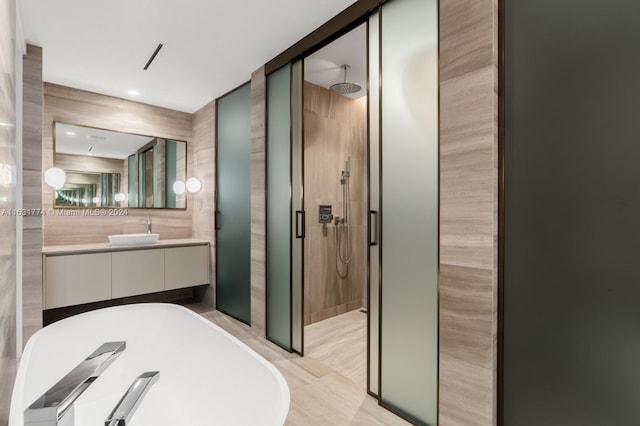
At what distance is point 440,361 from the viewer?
5.17 feet

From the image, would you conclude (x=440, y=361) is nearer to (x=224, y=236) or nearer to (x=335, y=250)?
(x=335, y=250)

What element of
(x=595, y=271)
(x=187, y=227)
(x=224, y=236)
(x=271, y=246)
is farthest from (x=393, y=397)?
(x=187, y=227)

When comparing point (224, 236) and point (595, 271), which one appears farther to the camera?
point (224, 236)

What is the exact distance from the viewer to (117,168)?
11.9ft

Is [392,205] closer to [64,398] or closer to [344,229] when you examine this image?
[64,398]

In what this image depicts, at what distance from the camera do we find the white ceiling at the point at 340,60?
2.50m

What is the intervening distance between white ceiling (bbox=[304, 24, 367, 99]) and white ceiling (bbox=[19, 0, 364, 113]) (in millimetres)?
289

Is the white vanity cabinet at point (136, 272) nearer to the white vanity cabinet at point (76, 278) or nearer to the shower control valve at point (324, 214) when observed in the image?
the white vanity cabinet at point (76, 278)

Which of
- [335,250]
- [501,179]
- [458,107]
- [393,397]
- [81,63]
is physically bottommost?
[393,397]

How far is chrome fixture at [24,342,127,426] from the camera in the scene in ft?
2.35

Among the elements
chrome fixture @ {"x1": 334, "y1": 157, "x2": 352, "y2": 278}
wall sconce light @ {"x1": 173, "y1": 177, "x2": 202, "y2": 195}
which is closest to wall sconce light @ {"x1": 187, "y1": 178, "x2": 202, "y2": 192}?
wall sconce light @ {"x1": 173, "y1": 177, "x2": 202, "y2": 195}

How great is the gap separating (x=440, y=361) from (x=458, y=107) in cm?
125

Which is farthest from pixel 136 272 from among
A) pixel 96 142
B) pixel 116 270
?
pixel 96 142

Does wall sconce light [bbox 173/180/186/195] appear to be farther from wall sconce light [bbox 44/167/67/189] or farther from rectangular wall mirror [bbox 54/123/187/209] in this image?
wall sconce light [bbox 44/167/67/189]
